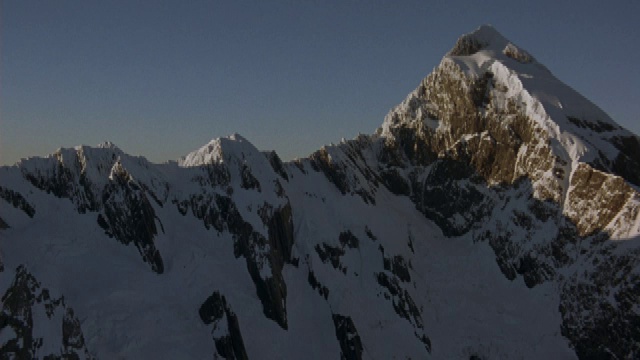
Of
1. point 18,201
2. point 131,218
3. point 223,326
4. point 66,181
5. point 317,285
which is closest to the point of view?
point 223,326

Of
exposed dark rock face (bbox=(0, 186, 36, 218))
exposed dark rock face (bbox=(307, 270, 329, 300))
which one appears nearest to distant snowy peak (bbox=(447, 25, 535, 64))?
exposed dark rock face (bbox=(307, 270, 329, 300))

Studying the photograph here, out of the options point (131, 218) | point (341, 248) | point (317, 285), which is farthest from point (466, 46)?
point (131, 218)

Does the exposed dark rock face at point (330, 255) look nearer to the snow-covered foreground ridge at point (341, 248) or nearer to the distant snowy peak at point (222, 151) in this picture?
the snow-covered foreground ridge at point (341, 248)

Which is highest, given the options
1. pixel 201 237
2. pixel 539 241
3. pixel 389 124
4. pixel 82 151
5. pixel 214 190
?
pixel 389 124

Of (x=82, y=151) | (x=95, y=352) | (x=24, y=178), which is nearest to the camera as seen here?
(x=95, y=352)

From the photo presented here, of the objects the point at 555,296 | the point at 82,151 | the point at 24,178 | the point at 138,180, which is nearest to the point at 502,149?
the point at 555,296

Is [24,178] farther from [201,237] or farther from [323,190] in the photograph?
[323,190]

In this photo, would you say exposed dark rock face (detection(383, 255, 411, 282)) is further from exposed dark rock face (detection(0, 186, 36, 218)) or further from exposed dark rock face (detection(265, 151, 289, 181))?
exposed dark rock face (detection(0, 186, 36, 218))

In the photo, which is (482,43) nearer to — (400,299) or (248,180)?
(400,299)
